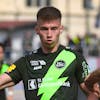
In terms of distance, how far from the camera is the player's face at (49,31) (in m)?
4.80

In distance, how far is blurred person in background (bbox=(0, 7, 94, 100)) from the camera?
484cm

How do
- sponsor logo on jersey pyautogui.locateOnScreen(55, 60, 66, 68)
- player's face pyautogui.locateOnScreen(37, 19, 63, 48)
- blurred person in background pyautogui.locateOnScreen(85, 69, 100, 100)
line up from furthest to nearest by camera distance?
1. sponsor logo on jersey pyautogui.locateOnScreen(55, 60, 66, 68)
2. player's face pyautogui.locateOnScreen(37, 19, 63, 48)
3. blurred person in background pyautogui.locateOnScreen(85, 69, 100, 100)

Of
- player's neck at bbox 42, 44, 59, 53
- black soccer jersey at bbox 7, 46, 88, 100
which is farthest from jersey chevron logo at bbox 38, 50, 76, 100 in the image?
player's neck at bbox 42, 44, 59, 53

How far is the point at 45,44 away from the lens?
4.86m

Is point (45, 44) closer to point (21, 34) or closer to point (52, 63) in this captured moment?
point (52, 63)

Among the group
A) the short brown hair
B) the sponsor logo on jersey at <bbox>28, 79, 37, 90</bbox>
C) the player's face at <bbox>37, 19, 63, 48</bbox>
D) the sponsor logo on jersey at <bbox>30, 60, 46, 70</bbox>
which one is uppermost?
the short brown hair

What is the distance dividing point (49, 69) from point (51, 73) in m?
0.05

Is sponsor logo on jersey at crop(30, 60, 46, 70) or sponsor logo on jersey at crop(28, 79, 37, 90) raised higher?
sponsor logo on jersey at crop(30, 60, 46, 70)

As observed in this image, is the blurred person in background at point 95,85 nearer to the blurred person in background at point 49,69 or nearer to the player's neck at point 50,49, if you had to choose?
the blurred person in background at point 49,69

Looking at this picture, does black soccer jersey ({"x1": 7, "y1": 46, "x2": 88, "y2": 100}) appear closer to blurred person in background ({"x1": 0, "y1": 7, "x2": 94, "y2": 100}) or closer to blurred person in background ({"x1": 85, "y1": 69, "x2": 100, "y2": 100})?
blurred person in background ({"x1": 0, "y1": 7, "x2": 94, "y2": 100})

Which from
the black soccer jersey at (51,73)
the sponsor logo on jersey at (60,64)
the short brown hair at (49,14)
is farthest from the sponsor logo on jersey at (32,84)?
the short brown hair at (49,14)

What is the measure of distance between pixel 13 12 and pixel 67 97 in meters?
40.2

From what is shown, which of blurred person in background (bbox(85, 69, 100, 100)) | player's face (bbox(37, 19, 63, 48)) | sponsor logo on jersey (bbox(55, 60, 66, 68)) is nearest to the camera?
blurred person in background (bbox(85, 69, 100, 100))

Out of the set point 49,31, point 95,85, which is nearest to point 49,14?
point 49,31
